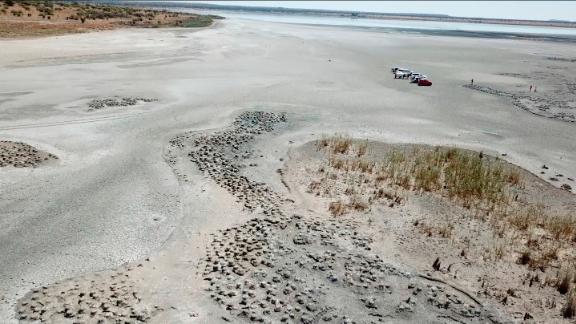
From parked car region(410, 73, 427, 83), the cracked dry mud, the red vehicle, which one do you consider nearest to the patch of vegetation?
the cracked dry mud

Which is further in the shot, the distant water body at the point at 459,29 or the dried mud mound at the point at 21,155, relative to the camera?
the distant water body at the point at 459,29

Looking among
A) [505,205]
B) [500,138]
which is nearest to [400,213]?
[505,205]

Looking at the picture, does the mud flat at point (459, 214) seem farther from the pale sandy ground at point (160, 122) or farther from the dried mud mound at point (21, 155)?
the dried mud mound at point (21, 155)

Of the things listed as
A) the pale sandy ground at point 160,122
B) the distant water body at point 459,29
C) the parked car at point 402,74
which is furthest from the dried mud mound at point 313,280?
the distant water body at point 459,29

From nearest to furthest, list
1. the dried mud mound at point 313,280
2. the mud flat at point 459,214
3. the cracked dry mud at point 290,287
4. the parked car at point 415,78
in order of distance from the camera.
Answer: the cracked dry mud at point 290,287 → the dried mud mound at point 313,280 → the mud flat at point 459,214 → the parked car at point 415,78

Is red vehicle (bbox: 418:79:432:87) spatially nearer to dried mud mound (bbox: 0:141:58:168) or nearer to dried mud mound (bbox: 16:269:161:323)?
dried mud mound (bbox: 0:141:58:168)

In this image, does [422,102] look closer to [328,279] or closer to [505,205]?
[505,205]
